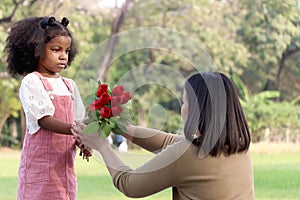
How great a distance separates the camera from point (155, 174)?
7.13ft

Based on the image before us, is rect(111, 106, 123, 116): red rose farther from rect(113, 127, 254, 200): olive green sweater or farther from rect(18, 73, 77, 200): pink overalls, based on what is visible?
rect(18, 73, 77, 200): pink overalls

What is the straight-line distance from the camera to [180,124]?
91.4 inches

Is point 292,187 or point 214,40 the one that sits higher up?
point 214,40

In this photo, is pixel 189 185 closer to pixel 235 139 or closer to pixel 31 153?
pixel 235 139

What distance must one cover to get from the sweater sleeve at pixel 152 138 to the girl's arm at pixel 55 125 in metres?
0.26

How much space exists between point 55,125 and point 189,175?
66 centimetres

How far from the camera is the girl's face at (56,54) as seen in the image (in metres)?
2.75

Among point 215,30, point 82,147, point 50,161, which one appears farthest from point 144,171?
point 215,30

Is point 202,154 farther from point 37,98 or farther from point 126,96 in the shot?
point 37,98

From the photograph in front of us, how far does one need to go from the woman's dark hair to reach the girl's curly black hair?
770 mm

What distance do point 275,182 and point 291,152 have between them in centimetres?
718

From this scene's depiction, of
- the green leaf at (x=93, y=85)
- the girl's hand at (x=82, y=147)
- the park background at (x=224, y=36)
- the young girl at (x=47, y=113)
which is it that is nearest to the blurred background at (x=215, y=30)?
the park background at (x=224, y=36)

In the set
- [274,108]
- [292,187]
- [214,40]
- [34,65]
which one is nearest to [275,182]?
[292,187]

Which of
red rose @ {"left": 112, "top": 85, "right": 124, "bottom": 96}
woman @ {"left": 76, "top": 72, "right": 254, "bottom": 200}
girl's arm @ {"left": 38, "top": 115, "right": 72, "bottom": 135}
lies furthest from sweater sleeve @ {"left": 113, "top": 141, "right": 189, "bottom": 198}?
girl's arm @ {"left": 38, "top": 115, "right": 72, "bottom": 135}
